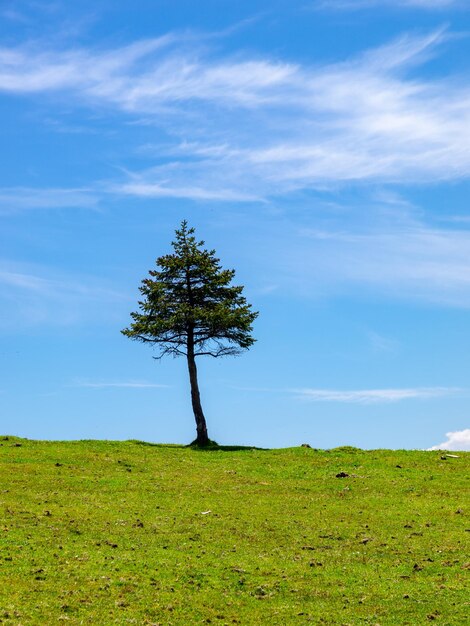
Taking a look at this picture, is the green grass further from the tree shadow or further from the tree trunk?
the tree trunk

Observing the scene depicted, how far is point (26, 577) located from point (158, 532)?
27.0 feet

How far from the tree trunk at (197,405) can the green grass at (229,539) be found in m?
12.0

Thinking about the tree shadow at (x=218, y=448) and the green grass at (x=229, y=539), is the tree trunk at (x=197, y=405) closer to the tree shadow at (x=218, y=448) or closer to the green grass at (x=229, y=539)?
the tree shadow at (x=218, y=448)

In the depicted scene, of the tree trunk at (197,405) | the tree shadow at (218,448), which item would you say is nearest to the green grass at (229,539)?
the tree shadow at (218,448)

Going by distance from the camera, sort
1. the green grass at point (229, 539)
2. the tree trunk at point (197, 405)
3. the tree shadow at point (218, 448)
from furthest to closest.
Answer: the tree trunk at point (197, 405), the tree shadow at point (218, 448), the green grass at point (229, 539)

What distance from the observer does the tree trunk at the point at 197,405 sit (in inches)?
2470

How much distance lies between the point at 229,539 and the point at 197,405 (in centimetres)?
3355

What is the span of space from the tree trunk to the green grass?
12016mm

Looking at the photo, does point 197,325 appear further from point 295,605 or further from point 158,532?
point 295,605

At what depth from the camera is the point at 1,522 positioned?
1201 inches

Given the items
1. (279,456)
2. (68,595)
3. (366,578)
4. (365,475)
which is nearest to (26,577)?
(68,595)

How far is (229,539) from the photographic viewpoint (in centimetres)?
3014

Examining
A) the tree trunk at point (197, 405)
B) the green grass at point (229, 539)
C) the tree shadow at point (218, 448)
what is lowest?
the green grass at point (229, 539)

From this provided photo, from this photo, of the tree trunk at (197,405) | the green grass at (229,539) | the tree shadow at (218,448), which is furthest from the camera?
the tree trunk at (197,405)
